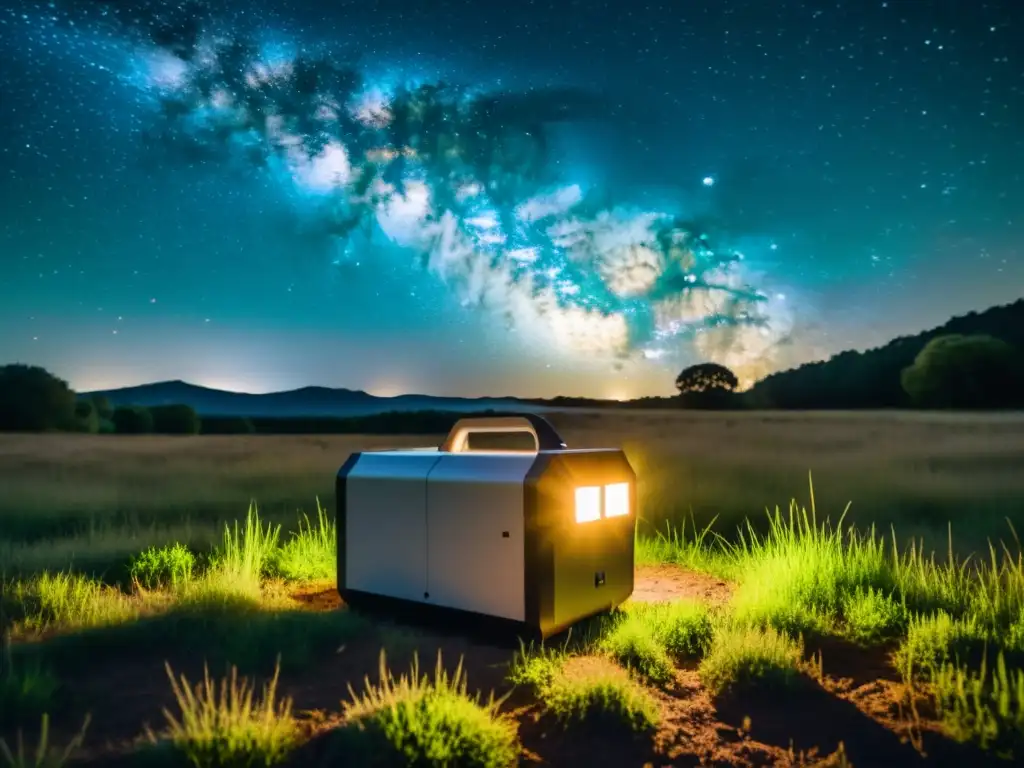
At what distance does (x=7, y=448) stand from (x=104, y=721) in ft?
72.2

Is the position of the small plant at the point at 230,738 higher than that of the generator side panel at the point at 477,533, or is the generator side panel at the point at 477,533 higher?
the generator side panel at the point at 477,533

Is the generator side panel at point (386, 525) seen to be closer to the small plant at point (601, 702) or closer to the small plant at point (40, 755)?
the small plant at point (601, 702)

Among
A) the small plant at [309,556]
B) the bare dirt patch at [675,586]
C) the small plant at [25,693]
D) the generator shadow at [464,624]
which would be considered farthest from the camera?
the small plant at [309,556]

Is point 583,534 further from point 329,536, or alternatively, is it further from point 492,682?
point 329,536

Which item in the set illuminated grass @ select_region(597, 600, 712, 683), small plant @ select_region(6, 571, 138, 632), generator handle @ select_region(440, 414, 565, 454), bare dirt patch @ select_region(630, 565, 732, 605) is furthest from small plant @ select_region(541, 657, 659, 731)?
small plant @ select_region(6, 571, 138, 632)

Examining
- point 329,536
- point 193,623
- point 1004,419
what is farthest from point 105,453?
point 1004,419

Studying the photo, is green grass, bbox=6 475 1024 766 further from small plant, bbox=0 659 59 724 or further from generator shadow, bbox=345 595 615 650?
generator shadow, bbox=345 595 615 650

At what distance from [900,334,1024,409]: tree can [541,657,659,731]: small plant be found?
78.2ft

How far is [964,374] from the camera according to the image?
2527cm

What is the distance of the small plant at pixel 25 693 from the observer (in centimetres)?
416

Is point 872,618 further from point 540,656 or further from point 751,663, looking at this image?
point 540,656

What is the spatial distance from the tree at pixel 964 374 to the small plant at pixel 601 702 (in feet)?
78.2

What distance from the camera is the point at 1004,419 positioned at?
20094mm

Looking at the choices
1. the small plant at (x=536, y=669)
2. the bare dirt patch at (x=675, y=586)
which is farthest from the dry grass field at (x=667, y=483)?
the small plant at (x=536, y=669)
